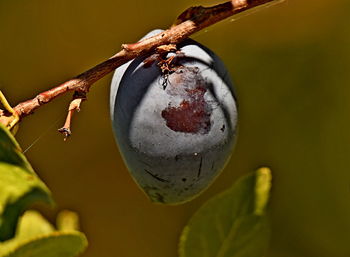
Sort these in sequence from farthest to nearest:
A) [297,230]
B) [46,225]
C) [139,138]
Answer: [297,230] → [46,225] → [139,138]

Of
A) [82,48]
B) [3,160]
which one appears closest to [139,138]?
[3,160]

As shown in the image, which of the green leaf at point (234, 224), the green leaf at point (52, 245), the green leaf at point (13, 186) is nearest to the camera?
the green leaf at point (13, 186)

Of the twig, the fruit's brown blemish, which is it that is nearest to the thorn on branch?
the twig

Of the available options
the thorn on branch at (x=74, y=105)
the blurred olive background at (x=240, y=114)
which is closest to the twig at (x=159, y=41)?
the thorn on branch at (x=74, y=105)

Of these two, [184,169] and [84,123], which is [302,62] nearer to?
[84,123]

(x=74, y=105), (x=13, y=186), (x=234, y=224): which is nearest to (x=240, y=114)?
(x=234, y=224)

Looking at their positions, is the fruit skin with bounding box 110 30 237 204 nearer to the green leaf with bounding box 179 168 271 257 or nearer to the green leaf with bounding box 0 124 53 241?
the green leaf with bounding box 179 168 271 257

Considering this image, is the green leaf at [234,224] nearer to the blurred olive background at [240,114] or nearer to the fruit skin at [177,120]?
the fruit skin at [177,120]
